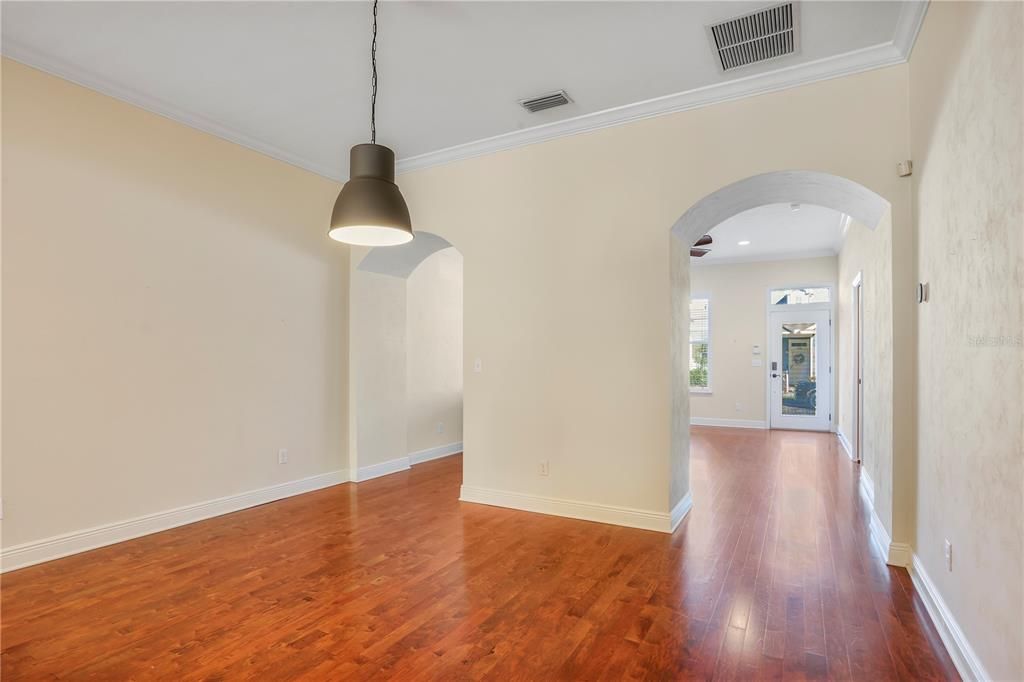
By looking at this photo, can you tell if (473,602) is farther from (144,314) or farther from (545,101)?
(545,101)

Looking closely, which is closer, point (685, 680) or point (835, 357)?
point (685, 680)

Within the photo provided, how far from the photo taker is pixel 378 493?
4762 mm

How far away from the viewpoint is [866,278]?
16.0 ft

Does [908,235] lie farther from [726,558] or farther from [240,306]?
[240,306]

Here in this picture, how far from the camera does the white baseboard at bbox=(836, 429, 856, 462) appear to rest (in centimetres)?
646

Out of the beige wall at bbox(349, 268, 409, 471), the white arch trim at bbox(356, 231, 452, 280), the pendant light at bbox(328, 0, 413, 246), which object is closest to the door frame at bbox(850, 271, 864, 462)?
the white arch trim at bbox(356, 231, 452, 280)

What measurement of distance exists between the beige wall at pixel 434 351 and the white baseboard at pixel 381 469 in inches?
13.6

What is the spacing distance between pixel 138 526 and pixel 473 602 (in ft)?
8.50

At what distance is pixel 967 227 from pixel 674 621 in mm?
2076

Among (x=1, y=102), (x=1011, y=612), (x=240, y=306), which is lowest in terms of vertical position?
(x=1011, y=612)

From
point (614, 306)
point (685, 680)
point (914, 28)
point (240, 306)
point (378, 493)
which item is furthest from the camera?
point (378, 493)

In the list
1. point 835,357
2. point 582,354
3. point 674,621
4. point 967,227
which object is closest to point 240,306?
point 582,354

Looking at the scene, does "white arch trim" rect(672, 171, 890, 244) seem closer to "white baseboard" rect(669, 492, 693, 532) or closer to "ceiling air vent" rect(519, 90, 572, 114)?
"ceiling air vent" rect(519, 90, 572, 114)

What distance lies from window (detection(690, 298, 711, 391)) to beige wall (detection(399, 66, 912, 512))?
5.74 m
